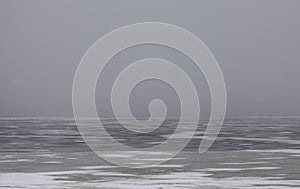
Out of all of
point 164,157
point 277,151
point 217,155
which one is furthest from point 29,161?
point 277,151

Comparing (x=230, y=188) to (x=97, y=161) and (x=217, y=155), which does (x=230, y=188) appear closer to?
(x=97, y=161)

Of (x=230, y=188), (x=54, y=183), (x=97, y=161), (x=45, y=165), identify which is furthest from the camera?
(x=97, y=161)

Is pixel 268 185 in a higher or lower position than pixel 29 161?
lower

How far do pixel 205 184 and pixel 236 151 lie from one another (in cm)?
1625

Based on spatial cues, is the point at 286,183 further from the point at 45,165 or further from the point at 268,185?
the point at 45,165

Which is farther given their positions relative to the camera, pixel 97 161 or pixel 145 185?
pixel 97 161

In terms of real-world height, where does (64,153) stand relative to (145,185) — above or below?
above

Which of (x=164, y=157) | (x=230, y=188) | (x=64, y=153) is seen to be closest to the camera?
(x=230, y=188)

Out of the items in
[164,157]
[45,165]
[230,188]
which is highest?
[164,157]

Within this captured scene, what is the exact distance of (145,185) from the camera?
63.1ft

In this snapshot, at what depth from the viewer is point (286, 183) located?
19672mm

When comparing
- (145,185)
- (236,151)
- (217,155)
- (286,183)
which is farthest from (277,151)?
(145,185)

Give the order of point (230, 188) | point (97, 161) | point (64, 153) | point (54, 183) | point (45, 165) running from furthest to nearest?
point (64, 153) < point (97, 161) < point (45, 165) < point (54, 183) < point (230, 188)

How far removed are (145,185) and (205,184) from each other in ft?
7.37
